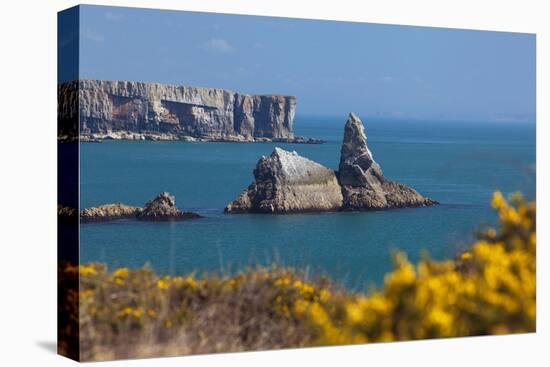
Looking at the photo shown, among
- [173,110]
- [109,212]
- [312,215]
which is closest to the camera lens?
[109,212]

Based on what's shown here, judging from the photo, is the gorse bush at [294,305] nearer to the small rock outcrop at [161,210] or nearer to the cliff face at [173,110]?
the small rock outcrop at [161,210]

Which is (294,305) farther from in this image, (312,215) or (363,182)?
(363,182)

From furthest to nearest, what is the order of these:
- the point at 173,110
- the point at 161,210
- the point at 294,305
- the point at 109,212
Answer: the point at 173,110
the point at 161,210
the point at 294,305
the point at 109,212

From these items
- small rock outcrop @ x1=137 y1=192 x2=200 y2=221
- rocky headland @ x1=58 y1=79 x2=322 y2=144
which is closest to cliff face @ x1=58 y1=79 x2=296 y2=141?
rocky headland @ x1=58 y1=79 x2=322 y2=144

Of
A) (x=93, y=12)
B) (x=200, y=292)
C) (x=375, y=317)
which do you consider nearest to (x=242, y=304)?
(x=200, y=292)

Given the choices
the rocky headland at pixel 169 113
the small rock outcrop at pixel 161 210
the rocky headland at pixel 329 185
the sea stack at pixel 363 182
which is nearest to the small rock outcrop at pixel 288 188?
the rocky headland at pixel 329 185

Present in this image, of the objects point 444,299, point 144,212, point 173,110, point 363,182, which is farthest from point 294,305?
point 173,110
